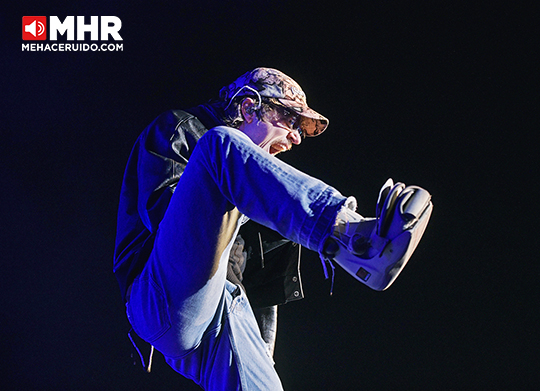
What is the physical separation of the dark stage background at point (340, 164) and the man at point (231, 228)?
767 mm

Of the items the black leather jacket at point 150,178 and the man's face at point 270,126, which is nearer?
the black leather jacket at point 150,178

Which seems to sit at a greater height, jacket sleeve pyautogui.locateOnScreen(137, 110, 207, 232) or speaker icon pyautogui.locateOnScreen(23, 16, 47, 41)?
speaker icon pyautogui.locateOnScreen(23, 16, 47, 41)

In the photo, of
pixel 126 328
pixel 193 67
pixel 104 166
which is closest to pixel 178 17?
pixel 193 67

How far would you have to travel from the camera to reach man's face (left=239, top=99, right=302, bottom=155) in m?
1.30

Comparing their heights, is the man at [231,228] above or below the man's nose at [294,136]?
below

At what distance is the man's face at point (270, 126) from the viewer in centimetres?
130

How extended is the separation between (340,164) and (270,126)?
0.87m

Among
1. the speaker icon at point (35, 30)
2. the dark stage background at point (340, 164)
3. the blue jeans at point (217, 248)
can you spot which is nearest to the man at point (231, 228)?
the blue jeans at point (217, 248)

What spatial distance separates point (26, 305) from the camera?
6.62 feet

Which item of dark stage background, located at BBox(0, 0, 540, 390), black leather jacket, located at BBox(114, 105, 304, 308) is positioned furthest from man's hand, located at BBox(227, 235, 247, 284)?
dark stage background, located at BBox(0, 0, 540, 390)

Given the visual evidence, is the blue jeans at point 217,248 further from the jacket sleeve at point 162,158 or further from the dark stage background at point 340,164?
the dark stage background at point 340,164

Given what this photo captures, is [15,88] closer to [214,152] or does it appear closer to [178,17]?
[178,17]

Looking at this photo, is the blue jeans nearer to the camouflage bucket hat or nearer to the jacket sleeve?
the jacket sleeve

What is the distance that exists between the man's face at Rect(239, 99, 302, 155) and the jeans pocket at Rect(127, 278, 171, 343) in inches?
20.5
